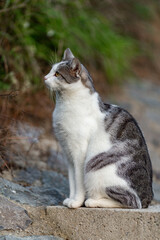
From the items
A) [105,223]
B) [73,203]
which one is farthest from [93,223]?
[73,203]

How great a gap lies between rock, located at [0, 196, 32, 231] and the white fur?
1.08 feet

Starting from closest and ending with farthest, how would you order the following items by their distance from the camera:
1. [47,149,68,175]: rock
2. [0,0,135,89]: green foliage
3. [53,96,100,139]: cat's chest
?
[53,96,100,139]: cat's chest, [47,149,68,175]: rock, [0,0,135,89]: green foliage

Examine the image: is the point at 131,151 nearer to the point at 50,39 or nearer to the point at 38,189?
the point at 38,189

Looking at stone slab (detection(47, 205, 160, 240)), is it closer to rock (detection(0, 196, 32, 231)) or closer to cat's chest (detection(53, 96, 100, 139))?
rock (detection(0, 196, 32, 231))

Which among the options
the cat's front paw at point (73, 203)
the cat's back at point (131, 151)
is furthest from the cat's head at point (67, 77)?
the cat's front paw at point (73, 203)

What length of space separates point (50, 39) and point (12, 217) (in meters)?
3.62

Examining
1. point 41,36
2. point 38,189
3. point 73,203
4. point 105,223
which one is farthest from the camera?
point 41,36

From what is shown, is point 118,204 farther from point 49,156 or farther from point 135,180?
Answer: point 49,156

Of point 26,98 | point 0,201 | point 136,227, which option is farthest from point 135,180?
point 26,98

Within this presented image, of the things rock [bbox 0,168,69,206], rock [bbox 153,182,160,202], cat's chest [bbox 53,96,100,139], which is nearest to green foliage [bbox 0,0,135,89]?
rock [bbox 0,168,69,206]

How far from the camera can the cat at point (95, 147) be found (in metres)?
2.87

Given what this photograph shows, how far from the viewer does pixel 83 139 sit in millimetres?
2945

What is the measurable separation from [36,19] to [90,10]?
1689mm

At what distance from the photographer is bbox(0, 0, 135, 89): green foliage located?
504cm
